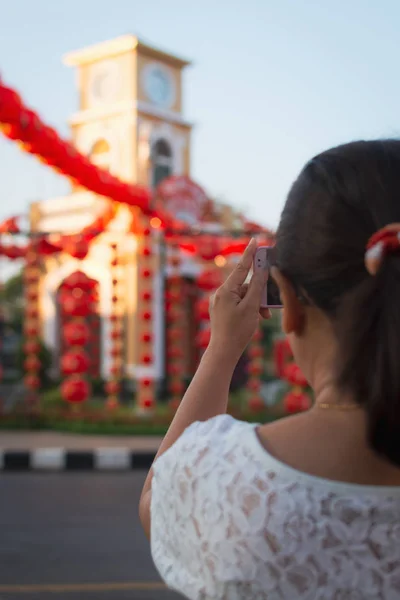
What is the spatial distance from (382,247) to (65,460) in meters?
8.01

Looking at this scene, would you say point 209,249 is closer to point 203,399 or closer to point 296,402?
point 296,402

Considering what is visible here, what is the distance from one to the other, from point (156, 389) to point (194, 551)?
16127mm

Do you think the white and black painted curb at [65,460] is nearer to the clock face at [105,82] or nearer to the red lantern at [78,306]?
the red lantern at [78,306]

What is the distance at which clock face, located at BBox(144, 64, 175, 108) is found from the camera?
17.6 m

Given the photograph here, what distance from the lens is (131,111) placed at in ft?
56.2

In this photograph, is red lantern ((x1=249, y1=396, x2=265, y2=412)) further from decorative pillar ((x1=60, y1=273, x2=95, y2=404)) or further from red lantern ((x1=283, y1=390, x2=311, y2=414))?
decorative pillar ((x1=60, y1=273, x2=95, y2=404))

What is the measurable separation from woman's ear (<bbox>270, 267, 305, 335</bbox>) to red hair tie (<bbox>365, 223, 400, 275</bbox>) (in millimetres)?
132

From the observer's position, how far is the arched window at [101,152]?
17438 mm

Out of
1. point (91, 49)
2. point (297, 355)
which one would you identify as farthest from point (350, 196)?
point (91, 49)

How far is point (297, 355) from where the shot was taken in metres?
1.13

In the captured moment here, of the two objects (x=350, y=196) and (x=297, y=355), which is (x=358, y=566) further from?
(x=350, y=196)

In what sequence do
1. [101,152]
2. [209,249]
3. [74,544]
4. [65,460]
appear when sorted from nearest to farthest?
[74,544] → [65,460] → [209,249] → [101,152]

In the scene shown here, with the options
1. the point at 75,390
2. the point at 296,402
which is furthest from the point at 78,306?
the point at 296,402

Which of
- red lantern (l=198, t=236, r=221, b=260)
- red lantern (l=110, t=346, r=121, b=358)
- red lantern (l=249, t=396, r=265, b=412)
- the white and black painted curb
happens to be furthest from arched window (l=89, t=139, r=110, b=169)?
the white and black painted curb
